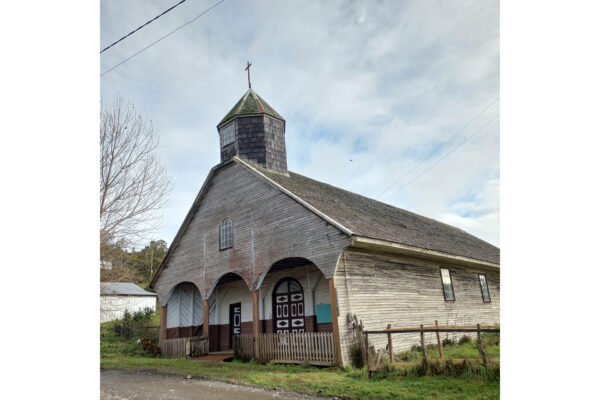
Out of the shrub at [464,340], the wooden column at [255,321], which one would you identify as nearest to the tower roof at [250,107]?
the wooden column at [255,321]

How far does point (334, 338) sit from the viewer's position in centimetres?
1112

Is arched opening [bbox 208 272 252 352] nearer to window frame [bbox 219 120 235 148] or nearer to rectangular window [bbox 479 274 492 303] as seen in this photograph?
window frame [bbox 219 120 235 148]

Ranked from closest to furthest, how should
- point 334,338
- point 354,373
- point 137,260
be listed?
1. point 354,373
2. point 334,338
3. point 137,260

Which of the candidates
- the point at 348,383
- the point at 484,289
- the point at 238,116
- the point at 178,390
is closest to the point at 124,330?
the point at 238,116

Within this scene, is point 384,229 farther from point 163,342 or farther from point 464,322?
point 163,342

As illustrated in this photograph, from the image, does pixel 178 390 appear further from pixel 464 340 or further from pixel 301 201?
pixel 464 340

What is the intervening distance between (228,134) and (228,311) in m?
7.88

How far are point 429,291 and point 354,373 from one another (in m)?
6.52

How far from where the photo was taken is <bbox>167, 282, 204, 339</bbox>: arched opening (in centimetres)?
1877

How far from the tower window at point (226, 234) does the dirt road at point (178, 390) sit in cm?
625

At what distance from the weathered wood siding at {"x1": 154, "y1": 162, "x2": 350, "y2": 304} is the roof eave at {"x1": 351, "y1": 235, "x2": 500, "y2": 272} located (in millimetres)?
751

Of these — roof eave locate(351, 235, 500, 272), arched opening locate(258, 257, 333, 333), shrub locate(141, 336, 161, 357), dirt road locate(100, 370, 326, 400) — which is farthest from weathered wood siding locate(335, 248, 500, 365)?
shrub locate(141, 336, 161, 357)
